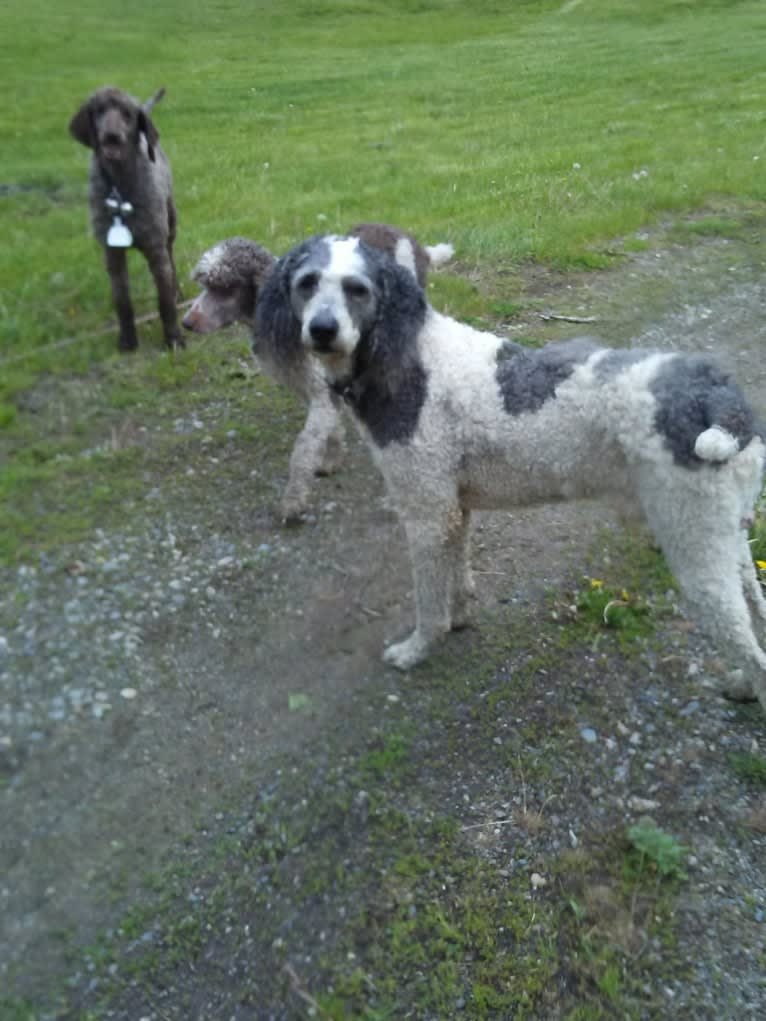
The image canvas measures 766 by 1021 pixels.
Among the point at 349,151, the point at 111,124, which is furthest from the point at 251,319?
the point at 349,151

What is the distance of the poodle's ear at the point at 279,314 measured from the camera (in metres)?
3.35

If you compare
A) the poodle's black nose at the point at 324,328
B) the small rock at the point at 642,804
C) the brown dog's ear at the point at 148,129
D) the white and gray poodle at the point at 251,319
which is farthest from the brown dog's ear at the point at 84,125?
the small rock at the point at 642,804

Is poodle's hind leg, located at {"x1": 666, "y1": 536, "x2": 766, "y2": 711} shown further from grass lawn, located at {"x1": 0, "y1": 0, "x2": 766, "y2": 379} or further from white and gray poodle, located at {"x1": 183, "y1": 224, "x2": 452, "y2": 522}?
grass lawn, located at {"x1": 0, "y1": 0, "x2": 766, "y2": 379}

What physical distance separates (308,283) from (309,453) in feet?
5.73

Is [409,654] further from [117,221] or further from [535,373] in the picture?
[117,221]

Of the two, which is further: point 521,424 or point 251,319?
point 251,319

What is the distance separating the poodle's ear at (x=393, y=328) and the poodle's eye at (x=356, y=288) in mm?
75

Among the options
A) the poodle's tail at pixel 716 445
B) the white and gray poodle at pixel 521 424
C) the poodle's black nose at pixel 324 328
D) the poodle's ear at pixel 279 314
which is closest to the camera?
the poodle's tail at pixel 716 445

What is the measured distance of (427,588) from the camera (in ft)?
12.1

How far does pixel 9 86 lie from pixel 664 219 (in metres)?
14.1

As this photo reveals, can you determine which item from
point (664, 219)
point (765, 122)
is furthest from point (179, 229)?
point (765, 122)

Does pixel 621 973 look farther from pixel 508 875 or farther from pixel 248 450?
pixel 248 450

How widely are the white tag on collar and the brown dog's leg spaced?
20cm

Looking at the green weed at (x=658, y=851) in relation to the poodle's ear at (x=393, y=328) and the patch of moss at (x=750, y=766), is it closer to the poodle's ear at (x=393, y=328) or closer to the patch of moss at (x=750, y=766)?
the patch of moss at (x=750, y=766)
